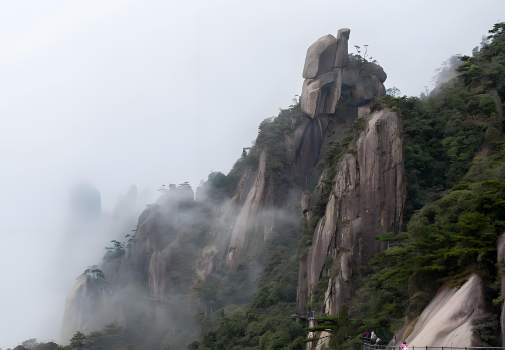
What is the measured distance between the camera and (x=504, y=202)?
2294cm

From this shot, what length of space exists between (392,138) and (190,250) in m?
38.5

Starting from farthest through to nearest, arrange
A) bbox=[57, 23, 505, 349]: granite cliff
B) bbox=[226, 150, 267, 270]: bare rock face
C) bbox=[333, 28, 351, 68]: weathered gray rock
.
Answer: bbox=[226, 150, 267, 270]: bare rock face
bbox=[333, 28, 351, 68]: weathered gray rock
bbox=[57, 23, 505, 349]: granite cliff

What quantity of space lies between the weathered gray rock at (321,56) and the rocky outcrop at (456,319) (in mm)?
42176

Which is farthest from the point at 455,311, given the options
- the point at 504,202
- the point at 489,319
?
the point at 504,202

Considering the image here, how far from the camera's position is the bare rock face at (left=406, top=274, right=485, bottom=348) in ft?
65.3

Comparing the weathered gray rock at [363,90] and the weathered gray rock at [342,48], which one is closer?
the weathered gray rock at [342,48]

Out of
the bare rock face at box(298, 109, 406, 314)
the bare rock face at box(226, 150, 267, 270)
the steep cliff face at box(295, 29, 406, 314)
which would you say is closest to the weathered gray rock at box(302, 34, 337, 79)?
the bare rock face at box(226, 150, 267, 270)

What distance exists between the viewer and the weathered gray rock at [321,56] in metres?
61.4

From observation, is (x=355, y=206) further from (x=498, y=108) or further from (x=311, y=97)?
(x=311, y=97)

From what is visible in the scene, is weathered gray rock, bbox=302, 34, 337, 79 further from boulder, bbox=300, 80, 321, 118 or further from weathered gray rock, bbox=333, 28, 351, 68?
boulder, bbox=300, 80, 321, 118

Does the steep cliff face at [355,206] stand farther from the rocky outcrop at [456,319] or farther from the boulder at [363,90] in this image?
the rocky outcrop at [456,319]

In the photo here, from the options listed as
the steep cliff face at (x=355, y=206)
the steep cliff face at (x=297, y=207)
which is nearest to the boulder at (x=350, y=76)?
the steep cliff face at (x=297, y=207)

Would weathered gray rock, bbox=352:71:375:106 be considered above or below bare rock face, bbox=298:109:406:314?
above

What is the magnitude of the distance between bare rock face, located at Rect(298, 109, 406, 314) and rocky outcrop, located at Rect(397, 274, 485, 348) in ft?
49.0
